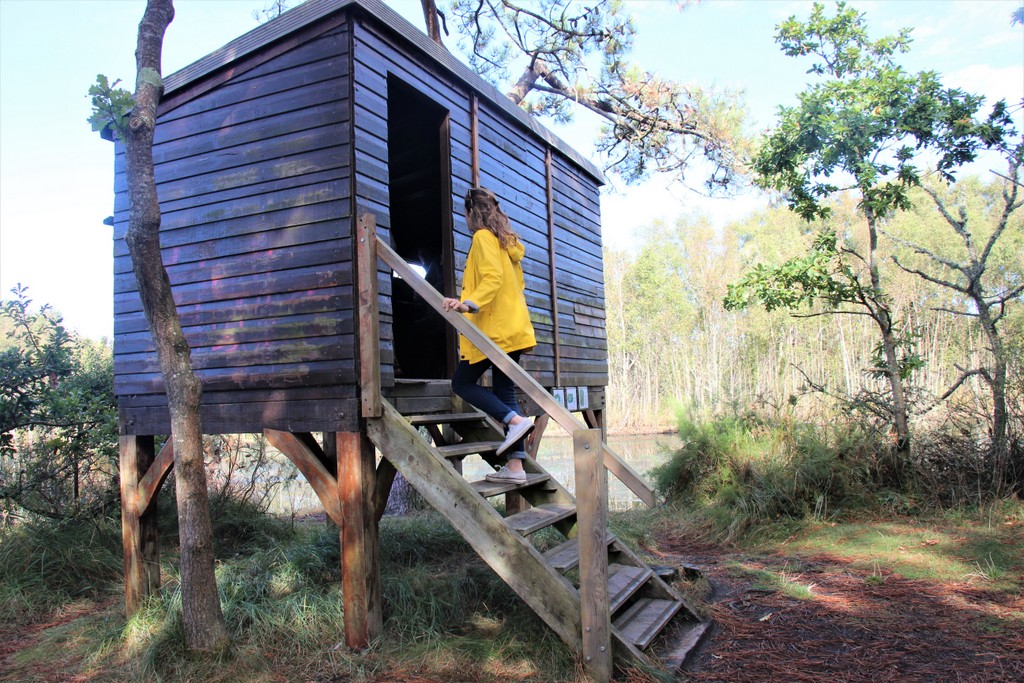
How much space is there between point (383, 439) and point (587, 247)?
466cm

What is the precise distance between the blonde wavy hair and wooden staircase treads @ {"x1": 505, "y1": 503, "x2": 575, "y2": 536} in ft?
4.79

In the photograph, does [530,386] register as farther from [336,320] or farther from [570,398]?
[570,398]

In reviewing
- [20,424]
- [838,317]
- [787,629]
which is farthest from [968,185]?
[20,424]

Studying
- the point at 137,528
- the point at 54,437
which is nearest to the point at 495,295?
the point at 137,528

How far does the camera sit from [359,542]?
3.98 metres

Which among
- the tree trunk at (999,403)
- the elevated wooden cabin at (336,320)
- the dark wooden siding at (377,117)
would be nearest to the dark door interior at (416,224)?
the elevated wooden cabin at (336,320)

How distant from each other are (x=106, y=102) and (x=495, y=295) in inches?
82.9

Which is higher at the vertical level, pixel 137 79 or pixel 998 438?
pixel 137 79

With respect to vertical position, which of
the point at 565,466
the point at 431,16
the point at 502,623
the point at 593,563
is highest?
the point at 431,16

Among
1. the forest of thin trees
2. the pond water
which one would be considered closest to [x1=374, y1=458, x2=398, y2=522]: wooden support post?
the pond water

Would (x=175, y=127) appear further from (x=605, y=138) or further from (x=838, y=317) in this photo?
(x=838, y=317)

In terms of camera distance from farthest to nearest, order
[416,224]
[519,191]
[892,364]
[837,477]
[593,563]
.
A: 1. [892,364]
2. [416,224]
3. [837,477]
4. [519,191]
5. [593,563]

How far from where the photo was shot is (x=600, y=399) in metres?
8.24

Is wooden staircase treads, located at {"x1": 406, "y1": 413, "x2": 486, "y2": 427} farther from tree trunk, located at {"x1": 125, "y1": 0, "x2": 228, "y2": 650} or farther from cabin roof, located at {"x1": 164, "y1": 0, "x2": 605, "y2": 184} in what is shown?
cabin roof, located at {"x1": 164, "y1": 0, "x2": 605, "y2": 184}
